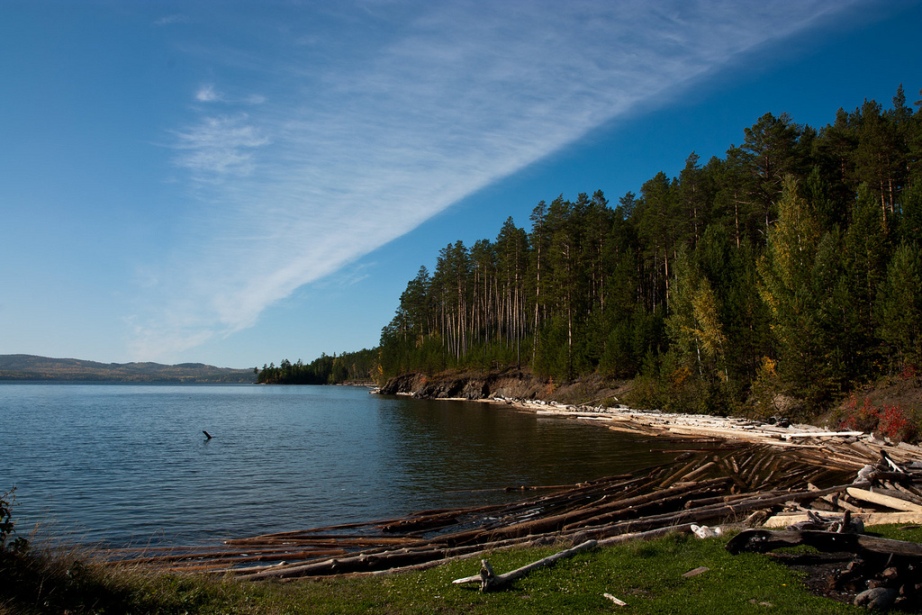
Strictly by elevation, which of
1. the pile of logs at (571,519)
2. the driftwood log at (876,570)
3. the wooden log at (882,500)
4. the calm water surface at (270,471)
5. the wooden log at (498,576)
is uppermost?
the driftwood log at (876,570)

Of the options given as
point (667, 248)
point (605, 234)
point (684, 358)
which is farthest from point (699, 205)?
point (684, 358)

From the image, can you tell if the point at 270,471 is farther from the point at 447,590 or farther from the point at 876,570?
the point at 876,570

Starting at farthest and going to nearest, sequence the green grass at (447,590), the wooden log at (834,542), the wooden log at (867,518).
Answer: the wooden log at (867,518) < the wooden log at (834,542) < the green grass at (447,590)

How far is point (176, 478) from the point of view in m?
27.7

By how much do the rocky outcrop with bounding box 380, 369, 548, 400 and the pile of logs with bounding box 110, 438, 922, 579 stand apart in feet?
197

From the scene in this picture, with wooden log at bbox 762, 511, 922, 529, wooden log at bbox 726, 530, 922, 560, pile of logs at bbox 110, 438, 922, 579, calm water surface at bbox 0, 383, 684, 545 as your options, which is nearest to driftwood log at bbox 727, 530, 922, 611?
wooden log at bbox 726, 530, 922, 560

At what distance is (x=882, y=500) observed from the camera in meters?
16.3

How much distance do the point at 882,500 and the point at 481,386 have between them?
3170 inches

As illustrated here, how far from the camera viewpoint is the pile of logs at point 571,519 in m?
13.5

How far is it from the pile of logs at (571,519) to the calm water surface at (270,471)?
2627 mm

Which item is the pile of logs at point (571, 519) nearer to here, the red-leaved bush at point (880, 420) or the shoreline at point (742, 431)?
the shoreline at point (742, 431)

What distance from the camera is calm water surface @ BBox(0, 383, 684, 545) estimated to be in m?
20.0

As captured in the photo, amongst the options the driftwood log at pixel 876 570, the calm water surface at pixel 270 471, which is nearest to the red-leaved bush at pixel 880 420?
the calm water surface at pixel 270 471

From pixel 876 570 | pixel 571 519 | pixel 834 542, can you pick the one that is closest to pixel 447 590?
pixel 834 542
